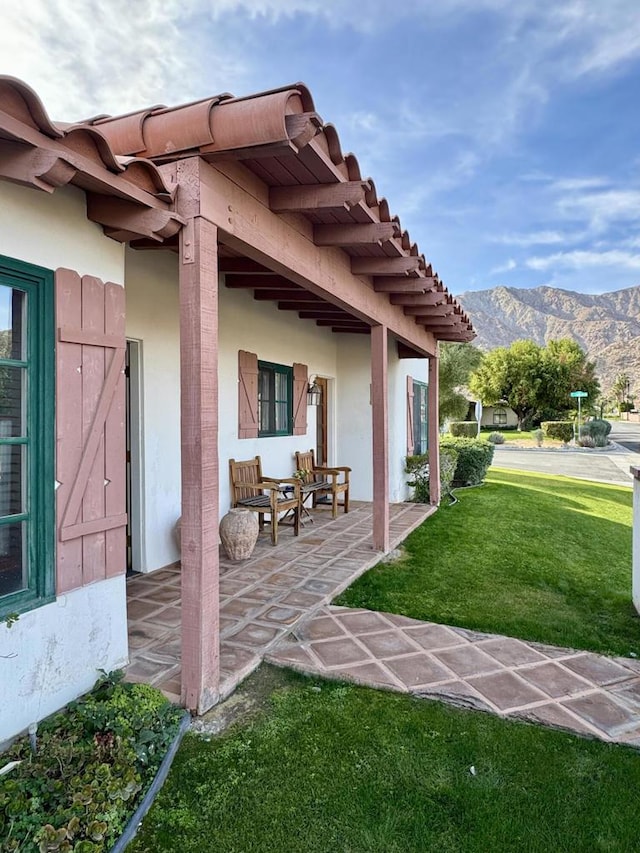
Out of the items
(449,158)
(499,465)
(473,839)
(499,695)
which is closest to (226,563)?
(499,695)

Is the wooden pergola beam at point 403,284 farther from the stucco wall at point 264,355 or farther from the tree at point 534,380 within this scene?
the tree at point 534,380

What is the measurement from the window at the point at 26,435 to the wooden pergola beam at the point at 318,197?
1.36 metres

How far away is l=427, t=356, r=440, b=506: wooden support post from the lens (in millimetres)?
8195

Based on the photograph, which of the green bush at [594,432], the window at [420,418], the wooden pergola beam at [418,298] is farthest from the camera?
the green bush at [594,432]

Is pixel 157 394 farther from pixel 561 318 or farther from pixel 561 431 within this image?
pixel 561 318

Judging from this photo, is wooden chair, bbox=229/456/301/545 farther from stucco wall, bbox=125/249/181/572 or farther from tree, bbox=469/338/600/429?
tree, bbox=469/338/600/429

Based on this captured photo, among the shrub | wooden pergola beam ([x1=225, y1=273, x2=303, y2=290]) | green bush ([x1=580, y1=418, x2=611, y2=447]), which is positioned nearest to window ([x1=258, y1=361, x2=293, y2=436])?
wooden pergola beam ([x1=225, y1=273, x2=303, y2=290])

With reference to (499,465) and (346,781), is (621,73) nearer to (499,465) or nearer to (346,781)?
(499,465)

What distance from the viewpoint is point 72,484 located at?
7.84 feet

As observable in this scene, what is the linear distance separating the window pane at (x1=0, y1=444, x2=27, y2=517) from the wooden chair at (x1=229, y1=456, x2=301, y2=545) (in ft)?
10.7

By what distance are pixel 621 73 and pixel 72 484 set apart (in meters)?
22.0

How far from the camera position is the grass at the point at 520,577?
3637mm

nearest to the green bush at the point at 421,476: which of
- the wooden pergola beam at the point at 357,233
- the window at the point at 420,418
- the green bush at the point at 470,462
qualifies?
the window at the point at 420,418

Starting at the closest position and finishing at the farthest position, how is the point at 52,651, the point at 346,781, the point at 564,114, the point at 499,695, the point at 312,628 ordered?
1. the point at 346,781
2. the point at 52,651
3. the point at 499,695
4. the point at 312,628
5. the point at 564,114
